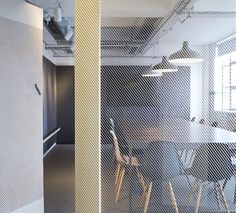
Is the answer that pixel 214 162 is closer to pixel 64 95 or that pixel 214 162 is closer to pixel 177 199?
pixel 177 199

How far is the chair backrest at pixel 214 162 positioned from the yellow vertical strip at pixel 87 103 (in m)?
1.24

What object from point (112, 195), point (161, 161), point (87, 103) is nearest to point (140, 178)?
point (161, 161)

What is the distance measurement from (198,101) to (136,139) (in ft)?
2.29

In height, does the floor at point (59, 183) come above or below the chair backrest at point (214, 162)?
below

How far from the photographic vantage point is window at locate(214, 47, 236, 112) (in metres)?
2.04

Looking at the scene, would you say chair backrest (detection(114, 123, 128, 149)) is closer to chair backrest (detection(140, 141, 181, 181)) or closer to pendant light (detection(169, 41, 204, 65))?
chair backrest (detection(140, 141, 181, 181))

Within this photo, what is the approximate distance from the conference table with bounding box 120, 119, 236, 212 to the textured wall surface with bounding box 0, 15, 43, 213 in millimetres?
775

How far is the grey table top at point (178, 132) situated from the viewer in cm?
229

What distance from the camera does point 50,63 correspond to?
618 cm

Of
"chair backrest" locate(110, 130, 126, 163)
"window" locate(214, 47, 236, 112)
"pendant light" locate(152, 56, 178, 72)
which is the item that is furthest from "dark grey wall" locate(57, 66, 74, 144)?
"window" locate(214, 47, 236, 112)

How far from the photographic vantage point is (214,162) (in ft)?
7.08

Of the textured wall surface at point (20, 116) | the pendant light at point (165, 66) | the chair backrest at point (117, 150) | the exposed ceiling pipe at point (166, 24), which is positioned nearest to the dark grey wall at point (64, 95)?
the exposed ceiling pipe at point (166, 24)

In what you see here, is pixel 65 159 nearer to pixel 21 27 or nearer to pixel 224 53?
pixel 21 27

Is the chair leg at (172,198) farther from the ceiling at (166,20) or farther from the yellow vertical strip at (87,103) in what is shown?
the yellow vertical strip at (87,103)
